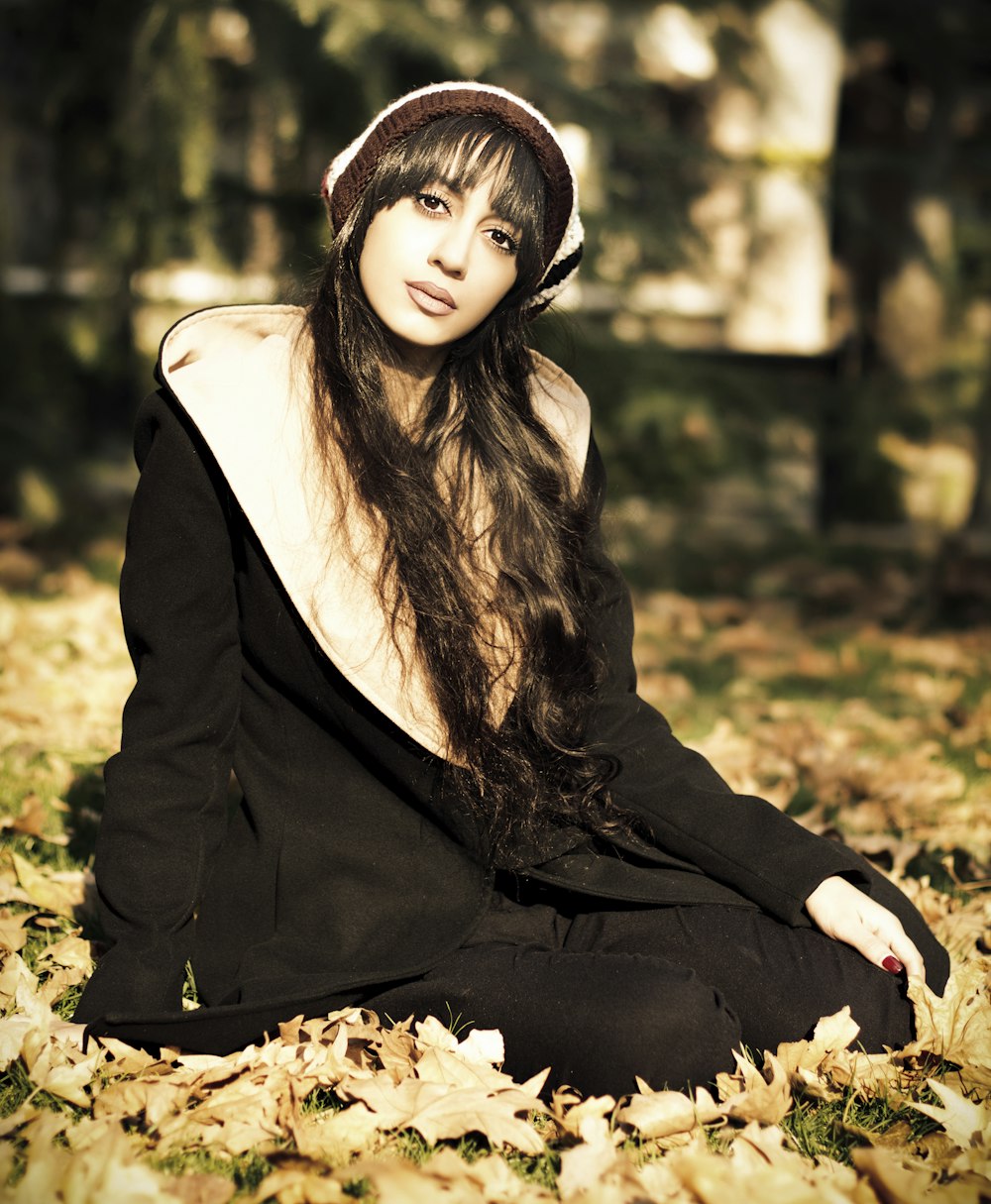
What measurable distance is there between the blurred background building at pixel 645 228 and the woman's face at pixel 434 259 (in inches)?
24.1

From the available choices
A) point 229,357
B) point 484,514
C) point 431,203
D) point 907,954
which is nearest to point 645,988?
point 907,954

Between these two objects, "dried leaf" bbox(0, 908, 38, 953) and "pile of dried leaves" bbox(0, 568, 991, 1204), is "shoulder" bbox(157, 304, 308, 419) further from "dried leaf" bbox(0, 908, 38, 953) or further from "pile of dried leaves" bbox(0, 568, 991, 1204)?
"dried leaf" bbox(0, 908, 38, 953)

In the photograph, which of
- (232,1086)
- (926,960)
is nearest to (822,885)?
(926,960)

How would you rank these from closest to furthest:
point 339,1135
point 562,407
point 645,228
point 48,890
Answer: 1. point 339,1135
2. point 562,407
3. point 48,890
4. point 645,228

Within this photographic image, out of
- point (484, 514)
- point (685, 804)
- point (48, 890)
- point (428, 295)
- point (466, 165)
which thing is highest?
point (466, 165)

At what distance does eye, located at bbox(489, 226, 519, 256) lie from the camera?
219cm

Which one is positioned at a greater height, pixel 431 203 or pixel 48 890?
pixel 431 203

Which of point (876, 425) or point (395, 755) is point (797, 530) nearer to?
point (876, 425)

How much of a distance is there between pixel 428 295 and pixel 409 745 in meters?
0.77

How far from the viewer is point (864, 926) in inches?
85.4

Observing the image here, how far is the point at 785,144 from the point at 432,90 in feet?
20.4

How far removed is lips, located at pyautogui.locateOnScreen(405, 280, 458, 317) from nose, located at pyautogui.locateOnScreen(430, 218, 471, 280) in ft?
0.11

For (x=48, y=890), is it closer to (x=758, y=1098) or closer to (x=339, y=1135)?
(x=339, y=1135)

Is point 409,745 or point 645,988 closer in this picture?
point 645,988
